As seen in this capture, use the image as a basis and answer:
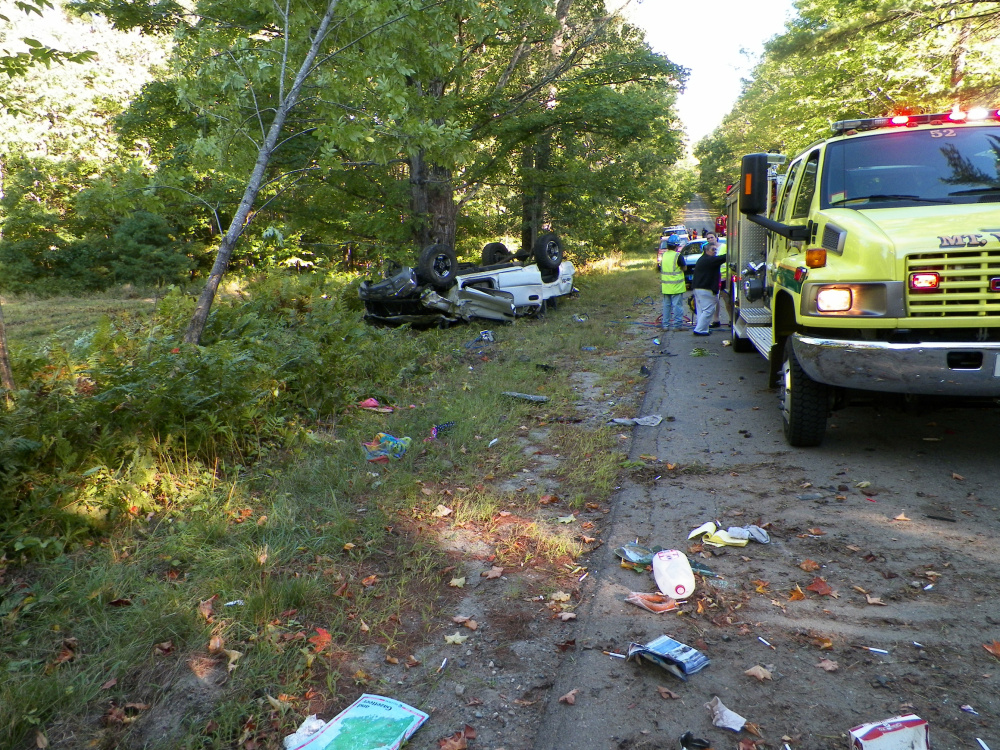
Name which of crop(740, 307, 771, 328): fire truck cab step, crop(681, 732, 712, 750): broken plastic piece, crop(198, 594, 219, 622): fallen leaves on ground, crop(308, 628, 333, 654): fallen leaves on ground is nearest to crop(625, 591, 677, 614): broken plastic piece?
crop(681, 732, 712, 750): broken plastic piece

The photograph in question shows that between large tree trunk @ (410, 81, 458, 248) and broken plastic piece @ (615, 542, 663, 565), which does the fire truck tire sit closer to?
broken plastic piece @ (615, 542, 663, 565)

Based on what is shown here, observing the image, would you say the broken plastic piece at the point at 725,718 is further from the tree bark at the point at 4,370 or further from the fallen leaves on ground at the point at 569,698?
the tree bark at the point at 4,370

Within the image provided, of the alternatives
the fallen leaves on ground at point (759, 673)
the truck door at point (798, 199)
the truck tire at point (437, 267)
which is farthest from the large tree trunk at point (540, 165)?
the fallen leaves on ground at point (759, 673)

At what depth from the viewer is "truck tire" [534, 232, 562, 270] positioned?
1557 centimetres

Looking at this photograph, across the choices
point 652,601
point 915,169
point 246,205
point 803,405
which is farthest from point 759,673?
point 246,205

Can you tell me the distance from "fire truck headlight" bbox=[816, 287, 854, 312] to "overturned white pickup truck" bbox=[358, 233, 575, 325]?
7.94 meters

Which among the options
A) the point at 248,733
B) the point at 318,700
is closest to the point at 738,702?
the point at 318,700

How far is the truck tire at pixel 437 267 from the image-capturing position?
1264cm

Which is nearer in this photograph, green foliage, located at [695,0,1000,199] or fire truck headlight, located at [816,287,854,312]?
fire truck headlight, located at [816,287,854,312]

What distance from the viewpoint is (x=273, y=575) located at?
3.96 metres

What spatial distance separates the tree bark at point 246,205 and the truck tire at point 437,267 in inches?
197

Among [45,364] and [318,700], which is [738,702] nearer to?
[318,700]

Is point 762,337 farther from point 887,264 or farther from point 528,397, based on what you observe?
point 887,264

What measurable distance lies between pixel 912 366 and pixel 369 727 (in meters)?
4.00
